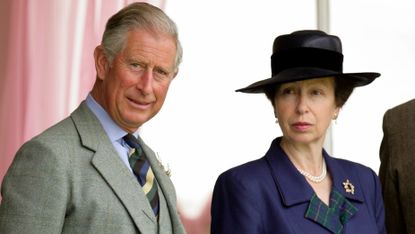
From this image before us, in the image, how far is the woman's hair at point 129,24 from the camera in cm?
192

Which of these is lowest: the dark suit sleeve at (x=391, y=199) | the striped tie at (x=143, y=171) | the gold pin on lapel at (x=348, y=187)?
the dark suit sleeve at (x=391, y=199)

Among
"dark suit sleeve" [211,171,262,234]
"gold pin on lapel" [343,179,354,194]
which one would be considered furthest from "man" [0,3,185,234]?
"gold pin on lapel" [343,179,354,194]

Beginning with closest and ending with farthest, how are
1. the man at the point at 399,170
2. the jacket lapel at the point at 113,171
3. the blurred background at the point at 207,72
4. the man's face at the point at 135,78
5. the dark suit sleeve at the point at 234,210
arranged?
1. the jacket lapel at the point at 113,171
2. the man's face at the point at 135,78
3. the dark suit sleeve at the point at 234,210
4. the man at the point at 399,170
5. the blurred background at the point at 207,72

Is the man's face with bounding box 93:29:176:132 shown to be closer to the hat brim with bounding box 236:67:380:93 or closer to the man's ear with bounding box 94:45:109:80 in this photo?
the man's ear with bounding box 94:45:109:80

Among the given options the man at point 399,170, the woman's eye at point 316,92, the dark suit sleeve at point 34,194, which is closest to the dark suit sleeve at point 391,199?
the man at point 399,170

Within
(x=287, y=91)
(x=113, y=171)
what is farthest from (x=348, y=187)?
(x=113, y=171)

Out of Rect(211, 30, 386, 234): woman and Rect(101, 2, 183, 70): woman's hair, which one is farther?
Rect(211, 30, 386, 234): woman

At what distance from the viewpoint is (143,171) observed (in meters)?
1.97

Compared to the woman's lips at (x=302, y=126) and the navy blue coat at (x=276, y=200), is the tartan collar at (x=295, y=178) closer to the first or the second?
the navy blue coat at (x=276, y=200)

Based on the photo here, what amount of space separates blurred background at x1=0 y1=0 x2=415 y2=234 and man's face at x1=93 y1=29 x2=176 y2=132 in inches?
49.9

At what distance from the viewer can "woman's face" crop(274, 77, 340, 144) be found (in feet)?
7.33

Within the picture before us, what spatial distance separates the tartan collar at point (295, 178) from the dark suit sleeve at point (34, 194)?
31.5 inches

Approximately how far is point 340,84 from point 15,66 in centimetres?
148

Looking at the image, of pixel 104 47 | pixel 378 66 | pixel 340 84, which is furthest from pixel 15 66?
pixel 378 66
